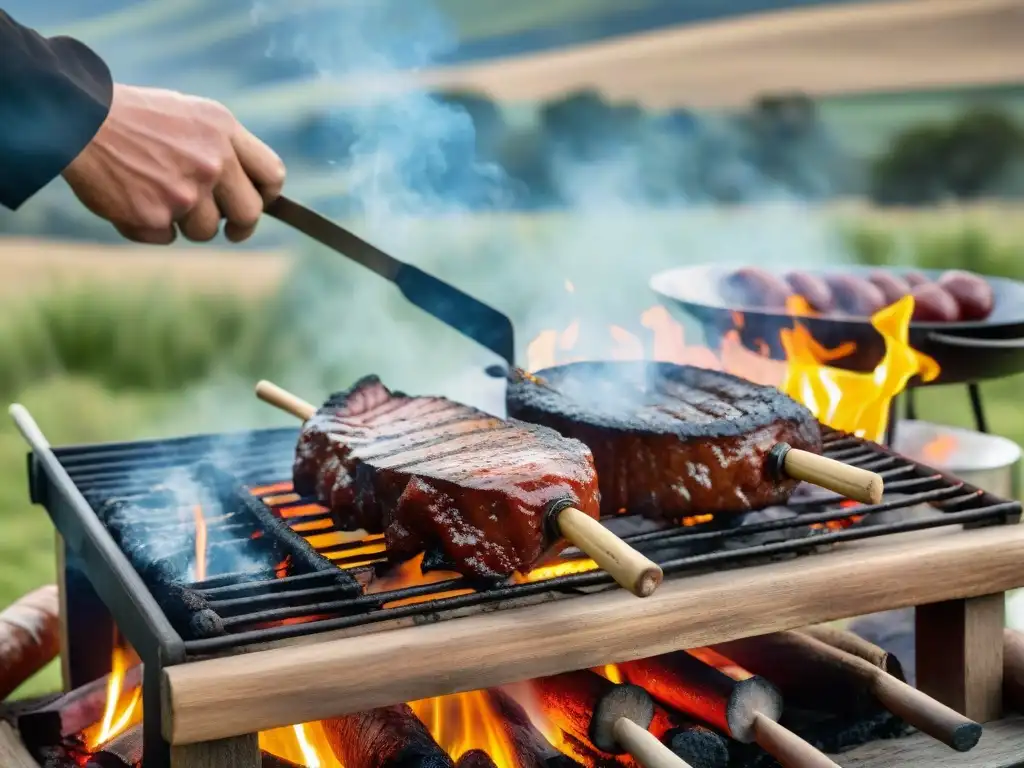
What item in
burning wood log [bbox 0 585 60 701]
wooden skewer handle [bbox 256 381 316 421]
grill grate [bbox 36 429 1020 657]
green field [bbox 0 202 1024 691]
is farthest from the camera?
green field [bbox 0 202 1024 691]

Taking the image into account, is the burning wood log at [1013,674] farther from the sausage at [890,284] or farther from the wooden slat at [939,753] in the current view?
the sausage at [890,284]

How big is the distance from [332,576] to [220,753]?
18.3 inches

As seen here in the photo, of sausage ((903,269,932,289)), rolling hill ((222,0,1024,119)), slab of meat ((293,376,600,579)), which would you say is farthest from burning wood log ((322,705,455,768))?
rolling hill ((222,0,1024,119))

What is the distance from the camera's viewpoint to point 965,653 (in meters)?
3.02

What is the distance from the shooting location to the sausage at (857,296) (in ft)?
14.9

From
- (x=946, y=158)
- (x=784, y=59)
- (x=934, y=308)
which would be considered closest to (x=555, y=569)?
(x=934, y=308)

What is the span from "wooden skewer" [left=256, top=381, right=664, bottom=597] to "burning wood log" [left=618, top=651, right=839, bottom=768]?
782 mm

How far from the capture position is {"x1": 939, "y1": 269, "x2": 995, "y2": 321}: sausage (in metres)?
4.41

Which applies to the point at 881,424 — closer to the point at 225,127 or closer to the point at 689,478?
the point at 689,478

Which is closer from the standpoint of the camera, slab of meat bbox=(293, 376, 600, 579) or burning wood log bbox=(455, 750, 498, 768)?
slab of meat bbox=(293, 376, 600, 579)

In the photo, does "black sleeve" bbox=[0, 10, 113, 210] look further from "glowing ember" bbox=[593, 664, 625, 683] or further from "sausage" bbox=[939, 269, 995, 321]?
"sausage" bbox=[939, 269, 995, 321]

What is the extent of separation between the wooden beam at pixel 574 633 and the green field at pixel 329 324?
3.62 m

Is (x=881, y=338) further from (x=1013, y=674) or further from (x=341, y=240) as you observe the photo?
(x=341, y=240)

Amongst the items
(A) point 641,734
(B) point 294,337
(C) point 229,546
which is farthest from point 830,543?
(B) point 294,337
